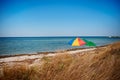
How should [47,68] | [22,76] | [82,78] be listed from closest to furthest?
[82,78]
[22,76]
[47,68]

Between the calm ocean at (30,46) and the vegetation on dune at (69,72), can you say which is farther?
the calm ocean at (30,46)

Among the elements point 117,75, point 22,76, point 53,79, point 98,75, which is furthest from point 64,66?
point 117,75

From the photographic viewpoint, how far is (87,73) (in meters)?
1.54

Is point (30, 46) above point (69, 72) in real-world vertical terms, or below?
below

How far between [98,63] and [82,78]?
18.4 inches

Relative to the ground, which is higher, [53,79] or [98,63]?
[98,63]

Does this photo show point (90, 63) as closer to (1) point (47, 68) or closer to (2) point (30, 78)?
(1) point (47, 68)

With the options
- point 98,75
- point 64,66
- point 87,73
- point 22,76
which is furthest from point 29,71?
point 98,75

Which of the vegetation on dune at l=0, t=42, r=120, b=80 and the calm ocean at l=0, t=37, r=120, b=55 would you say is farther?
the calm ocean at l=0, t=37, r=120, b=55

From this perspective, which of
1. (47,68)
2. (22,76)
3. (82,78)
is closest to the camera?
(82,78)

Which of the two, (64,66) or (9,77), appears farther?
(64,66)

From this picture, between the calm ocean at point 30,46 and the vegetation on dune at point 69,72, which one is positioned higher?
the vegetation on dune at point 69,72

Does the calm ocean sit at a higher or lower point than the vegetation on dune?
lower

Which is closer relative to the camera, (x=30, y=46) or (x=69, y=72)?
(x=69, y=72)
